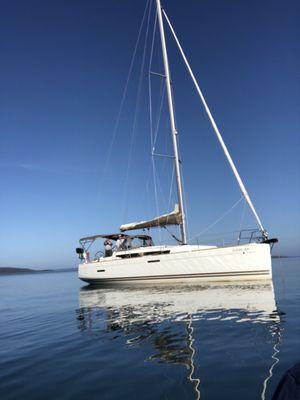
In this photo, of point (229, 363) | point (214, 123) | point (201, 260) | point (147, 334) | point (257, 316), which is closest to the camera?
point (229, 363)

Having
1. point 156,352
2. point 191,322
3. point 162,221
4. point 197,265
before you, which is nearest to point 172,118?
point 162,221

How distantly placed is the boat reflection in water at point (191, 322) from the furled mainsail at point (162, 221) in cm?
840

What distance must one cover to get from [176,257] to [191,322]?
45.9 ft

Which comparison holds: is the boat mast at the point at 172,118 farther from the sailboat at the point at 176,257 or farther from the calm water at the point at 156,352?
the calm water at the point at 156,352

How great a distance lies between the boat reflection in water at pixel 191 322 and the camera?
816 centimetres

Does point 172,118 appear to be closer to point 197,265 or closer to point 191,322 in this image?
point 197,265

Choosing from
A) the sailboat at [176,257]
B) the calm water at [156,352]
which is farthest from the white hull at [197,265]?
the calm water at [156,352]

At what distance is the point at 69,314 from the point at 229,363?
11.2m

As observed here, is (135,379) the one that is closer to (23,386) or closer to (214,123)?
(23,386)

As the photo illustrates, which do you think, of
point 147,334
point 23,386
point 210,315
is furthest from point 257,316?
point 23,386

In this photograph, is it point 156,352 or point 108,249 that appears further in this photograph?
point 108,249

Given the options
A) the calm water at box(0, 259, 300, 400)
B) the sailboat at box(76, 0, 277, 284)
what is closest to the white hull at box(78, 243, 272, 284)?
the sailboat at box(76, 0, 277, 284)

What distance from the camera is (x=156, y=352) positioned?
8852 millimetres

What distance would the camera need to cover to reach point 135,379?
7.04 m
